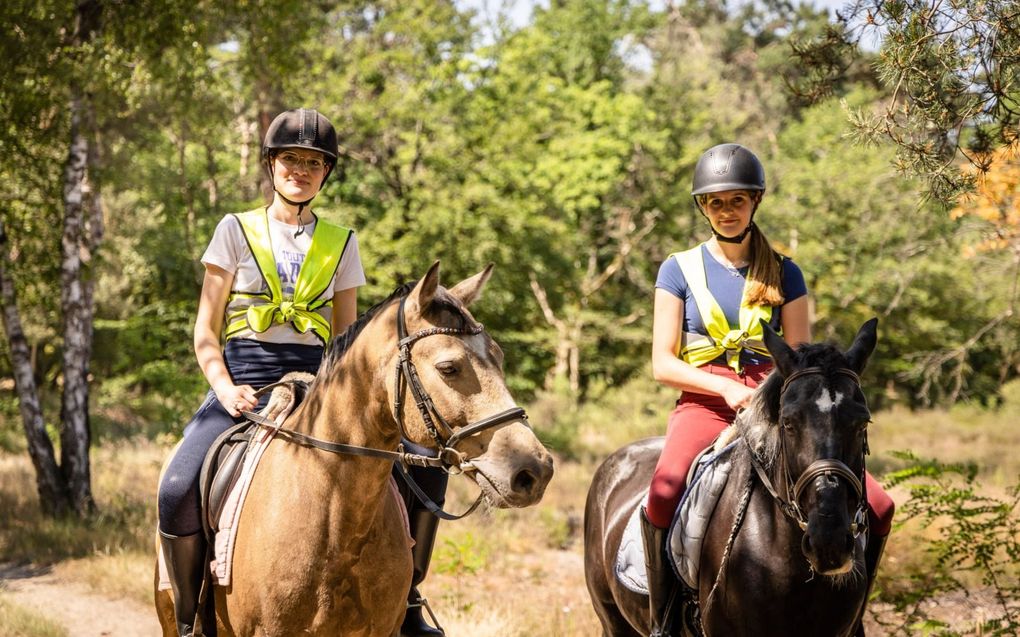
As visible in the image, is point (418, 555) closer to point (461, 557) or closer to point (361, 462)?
point (361, 462)

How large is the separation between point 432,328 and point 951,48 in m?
2.98

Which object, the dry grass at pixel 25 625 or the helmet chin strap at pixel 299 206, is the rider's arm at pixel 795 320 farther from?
the dry grass at pixel 25 625

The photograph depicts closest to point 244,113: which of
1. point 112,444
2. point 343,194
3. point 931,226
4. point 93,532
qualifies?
point 343,194

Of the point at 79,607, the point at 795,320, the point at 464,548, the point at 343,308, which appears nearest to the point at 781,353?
the point at 795,320

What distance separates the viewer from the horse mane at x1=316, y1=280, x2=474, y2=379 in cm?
321

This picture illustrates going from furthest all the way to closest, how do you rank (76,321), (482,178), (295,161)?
1. (482,178)
2. (76,321)
3. (295,161)

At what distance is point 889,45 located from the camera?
457 centimetres

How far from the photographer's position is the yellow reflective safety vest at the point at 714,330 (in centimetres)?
430

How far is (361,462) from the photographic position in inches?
137

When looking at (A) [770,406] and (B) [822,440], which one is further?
(A) [770,406]

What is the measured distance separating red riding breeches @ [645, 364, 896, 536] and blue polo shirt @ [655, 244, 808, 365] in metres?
0.09

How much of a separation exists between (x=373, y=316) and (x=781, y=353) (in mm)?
1592

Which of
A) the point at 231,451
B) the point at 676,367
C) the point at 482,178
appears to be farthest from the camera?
the point at 482,178

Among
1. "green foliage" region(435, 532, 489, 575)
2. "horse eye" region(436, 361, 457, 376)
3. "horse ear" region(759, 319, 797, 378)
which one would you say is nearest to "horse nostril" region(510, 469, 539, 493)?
"horse eye" region(436, 361, 457, 376)
